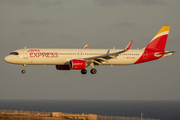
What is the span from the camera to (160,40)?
72.1m

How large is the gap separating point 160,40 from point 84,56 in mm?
20996

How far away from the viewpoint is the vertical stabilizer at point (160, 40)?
233ft

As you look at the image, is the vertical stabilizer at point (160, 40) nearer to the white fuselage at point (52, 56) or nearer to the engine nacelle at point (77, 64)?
the white fuselage at point (52, 56)

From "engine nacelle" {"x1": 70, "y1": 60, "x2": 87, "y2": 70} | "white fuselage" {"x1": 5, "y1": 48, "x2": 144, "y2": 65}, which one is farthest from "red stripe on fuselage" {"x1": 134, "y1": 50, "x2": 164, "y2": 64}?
"engine nacelle" {"x1": 70, "y1": 60, "x2": 87, "y2": 70}

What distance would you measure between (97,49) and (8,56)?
65.0 ft

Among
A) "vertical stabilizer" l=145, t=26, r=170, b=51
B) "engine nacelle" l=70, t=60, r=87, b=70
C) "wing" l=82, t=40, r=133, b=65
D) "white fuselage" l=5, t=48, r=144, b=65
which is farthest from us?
"vertical stabilizer" l=145, t=26, r=170, b=51

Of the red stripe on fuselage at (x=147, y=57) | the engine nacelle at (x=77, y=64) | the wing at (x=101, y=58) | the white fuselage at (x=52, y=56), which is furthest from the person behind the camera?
the red stripe on fuselage at (x=147, y=57)

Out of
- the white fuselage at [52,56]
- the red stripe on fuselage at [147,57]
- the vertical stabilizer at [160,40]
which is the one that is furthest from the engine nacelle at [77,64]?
the vertical stabilizer at [160,40]

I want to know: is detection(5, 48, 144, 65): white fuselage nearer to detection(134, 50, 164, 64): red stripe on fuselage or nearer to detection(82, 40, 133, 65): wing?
detection(82, 40, 133, 65): wing

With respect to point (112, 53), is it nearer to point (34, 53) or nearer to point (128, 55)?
point (128, 55)

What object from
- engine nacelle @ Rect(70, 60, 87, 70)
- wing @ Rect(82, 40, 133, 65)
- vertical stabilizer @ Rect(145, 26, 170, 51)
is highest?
vertical stabilizer @ Rect(145, 26, 170, 51)

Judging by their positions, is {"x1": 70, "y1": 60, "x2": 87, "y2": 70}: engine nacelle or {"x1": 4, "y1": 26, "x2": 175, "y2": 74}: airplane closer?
{"x1": 70, "y1": 60, "x2": 87, "y2": 70}: engine nacelle

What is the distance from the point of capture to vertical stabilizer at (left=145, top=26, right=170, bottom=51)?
233 feet

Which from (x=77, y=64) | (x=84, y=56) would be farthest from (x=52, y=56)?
(x=84, y=56)
